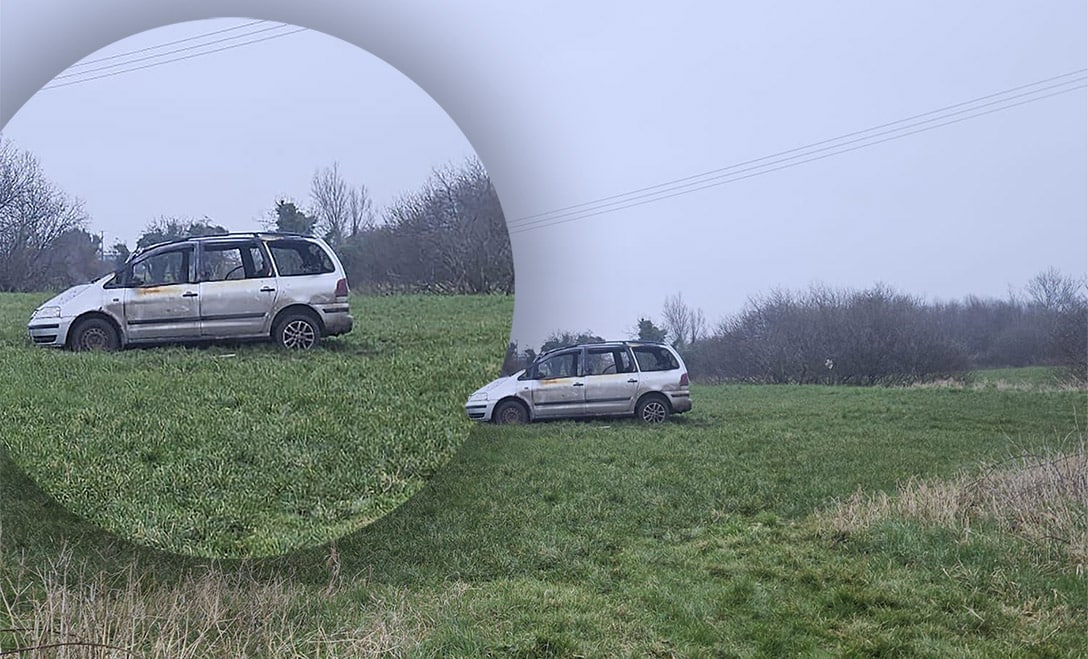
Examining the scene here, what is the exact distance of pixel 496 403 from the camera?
296 centimetres

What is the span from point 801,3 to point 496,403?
1.71m

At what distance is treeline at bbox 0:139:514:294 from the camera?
8.86 feet

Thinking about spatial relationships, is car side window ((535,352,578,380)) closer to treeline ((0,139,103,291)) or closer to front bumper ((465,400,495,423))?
front bumper ((465,400,495,423))

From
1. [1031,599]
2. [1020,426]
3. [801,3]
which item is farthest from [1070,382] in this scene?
[801,3]

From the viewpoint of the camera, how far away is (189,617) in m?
2.70

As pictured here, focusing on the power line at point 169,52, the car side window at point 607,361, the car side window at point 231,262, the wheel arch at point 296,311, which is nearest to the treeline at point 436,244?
the wheel arch at point 296,311

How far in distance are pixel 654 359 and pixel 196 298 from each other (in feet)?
4.73

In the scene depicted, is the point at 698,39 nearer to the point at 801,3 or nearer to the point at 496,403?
the point at 801,3

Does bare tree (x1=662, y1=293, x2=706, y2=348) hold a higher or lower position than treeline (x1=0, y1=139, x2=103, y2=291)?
lower

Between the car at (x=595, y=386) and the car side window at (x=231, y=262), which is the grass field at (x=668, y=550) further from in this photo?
the car side window at (x=231, y=262)

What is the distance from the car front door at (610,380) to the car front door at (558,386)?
3cm

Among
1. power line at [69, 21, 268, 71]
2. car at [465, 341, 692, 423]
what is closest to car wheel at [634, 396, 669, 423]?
car at [465, 341, 692, 423]

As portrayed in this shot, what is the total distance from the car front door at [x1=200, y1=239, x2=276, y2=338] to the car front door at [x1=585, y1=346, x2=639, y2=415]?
1026mm

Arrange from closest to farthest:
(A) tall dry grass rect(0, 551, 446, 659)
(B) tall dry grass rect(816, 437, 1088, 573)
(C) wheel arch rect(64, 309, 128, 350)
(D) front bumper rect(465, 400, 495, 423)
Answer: (A) tall dry grass rect(0, 551, 446, 659), (C) wheel arch rect(64, 309, 128, 350), (B) tall dry grass rect(816, 437, 1088, 573), (D) front bumper rect(465, 400, 495, 423)
